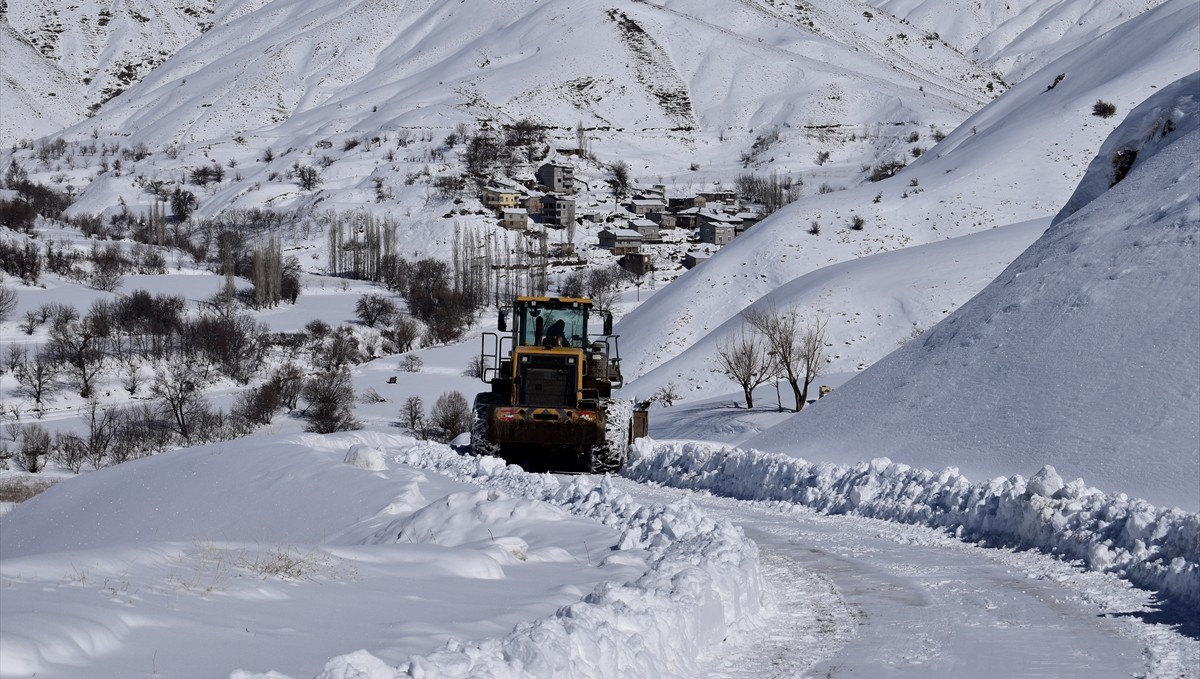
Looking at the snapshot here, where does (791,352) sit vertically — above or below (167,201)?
below

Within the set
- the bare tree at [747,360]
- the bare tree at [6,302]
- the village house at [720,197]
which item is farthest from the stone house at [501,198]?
the bare tree at [747,360]

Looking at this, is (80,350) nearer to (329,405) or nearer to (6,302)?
(6,302)

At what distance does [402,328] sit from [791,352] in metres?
68.1

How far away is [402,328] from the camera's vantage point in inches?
4254

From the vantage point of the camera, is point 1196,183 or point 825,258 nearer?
point 1196,183

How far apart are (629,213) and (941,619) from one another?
15099 centimetres

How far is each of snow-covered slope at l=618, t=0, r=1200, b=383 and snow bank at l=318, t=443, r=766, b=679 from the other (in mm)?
44724

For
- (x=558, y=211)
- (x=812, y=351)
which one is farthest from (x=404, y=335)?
(x=812, y=351)

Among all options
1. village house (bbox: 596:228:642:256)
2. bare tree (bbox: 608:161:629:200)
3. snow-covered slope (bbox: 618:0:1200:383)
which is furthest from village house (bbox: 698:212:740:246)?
snow-covered slope (bbox: 618:0:1200:383)

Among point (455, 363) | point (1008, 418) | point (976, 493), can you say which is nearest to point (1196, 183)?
point (1008, 418)

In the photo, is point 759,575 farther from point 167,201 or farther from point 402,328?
point 167,201

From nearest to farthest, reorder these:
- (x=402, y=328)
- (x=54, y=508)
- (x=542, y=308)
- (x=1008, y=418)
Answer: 1. (x=54, y=508)
2. (x=1008, y=418)
3. (x=542, y=308)
4. (x=402, y=328)

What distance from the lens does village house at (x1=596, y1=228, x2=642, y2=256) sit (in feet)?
461

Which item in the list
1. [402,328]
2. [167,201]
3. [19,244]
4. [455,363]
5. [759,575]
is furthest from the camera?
[167,201]
